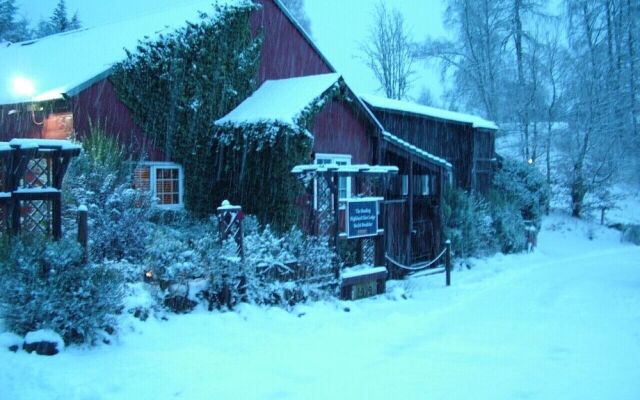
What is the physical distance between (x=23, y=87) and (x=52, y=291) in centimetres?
1024

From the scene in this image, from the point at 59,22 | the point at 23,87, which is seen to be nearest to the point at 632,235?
the point at 23,87

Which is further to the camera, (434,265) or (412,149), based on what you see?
(434,265)

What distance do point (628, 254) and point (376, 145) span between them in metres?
10.0

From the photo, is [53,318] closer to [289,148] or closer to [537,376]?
[537,376]

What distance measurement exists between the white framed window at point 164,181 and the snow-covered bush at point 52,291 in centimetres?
780

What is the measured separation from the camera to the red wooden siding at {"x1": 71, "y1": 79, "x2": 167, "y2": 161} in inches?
519

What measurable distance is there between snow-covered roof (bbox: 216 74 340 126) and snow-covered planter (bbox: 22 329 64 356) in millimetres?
8122

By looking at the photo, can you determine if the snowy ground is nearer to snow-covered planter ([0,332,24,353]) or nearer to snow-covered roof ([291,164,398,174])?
snow-covered planter ([0,332,24,353])

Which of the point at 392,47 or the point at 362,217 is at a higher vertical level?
the point at 392,47

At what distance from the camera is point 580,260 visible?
60.4 ft

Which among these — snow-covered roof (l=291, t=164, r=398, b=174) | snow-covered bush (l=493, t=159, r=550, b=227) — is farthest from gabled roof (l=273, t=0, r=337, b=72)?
snow-covered roof (l=291, t=164, r=398, b=174)

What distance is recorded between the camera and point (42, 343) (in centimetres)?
619

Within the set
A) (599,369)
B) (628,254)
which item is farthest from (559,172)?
(599,369)

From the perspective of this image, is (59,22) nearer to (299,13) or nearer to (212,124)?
(299,13)
